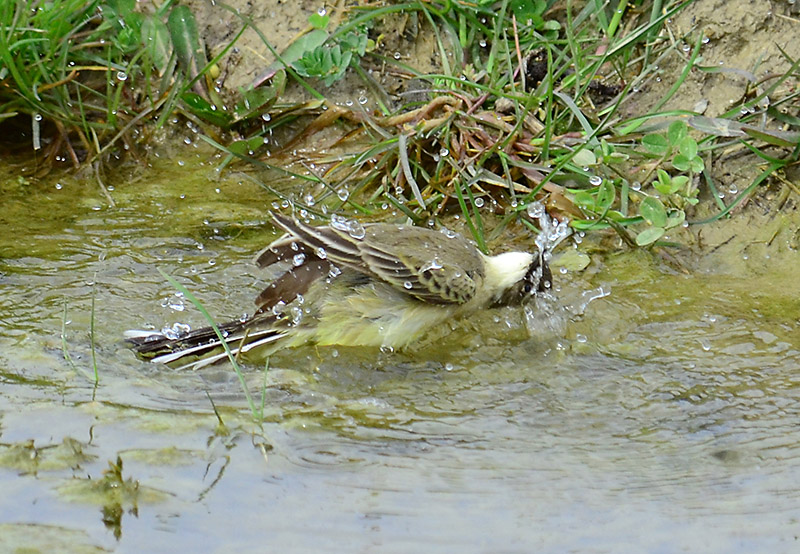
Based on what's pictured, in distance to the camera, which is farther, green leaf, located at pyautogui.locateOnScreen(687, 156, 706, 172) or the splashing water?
the splashing water

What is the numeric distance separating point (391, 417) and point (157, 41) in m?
4.31

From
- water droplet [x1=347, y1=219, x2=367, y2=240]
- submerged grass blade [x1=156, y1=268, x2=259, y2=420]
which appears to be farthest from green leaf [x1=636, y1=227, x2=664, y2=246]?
submerged grass blade [x1=156, y1=268, x2=259, y2=420]

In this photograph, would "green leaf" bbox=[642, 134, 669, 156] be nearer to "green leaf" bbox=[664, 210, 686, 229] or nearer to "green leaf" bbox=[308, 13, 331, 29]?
"green leaf" bbox=[664, 210, 686, 229]

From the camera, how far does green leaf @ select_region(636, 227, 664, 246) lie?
5805 mm

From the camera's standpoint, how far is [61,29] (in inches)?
274

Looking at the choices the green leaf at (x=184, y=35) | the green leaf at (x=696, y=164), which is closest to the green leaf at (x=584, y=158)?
the green leaf at (x=696, y=164)

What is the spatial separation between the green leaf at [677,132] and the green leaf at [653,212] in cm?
37

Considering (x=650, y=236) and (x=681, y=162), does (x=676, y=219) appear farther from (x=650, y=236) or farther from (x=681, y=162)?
(x=681, y=162)

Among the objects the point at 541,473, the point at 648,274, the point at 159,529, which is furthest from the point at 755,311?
the point at 159,529

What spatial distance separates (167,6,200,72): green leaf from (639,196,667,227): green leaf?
135 inches

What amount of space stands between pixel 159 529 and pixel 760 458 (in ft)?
6.90

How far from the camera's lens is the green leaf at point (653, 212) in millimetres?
5828

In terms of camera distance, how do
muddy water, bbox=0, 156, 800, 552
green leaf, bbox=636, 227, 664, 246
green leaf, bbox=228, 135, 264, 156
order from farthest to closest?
green leaf, bbox=228, 135, 264, 156
green leaf, bbox=636, 227, 664, 246
muddy water, bbox=0, 156, 800, 552

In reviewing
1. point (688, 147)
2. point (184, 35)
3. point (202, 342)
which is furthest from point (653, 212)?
point (184, 35)
